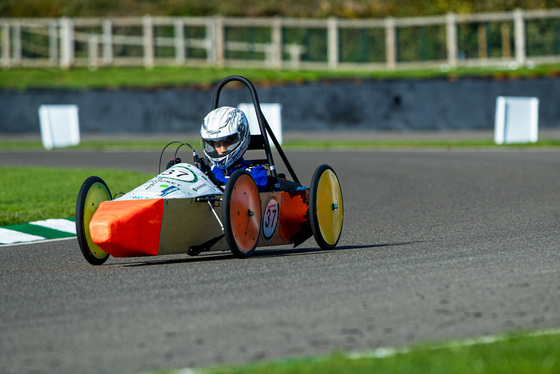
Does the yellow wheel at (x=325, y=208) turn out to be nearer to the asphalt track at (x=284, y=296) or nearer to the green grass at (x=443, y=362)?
the asphalt track at (x=284, y=296)

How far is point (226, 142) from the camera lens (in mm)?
8469

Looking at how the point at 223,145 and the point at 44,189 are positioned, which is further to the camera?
the point at 44,189

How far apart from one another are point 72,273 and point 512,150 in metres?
15.0

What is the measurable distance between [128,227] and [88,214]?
76 centimetres

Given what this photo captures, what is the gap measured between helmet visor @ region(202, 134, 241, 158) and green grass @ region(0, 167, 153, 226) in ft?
12.2

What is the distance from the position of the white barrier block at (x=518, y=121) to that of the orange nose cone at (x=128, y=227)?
53.5 feet

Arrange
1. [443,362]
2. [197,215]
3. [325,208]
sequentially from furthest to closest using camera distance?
[325,208]
[197,215]
[443,362]

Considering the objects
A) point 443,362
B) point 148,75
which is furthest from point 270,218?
point 148,75

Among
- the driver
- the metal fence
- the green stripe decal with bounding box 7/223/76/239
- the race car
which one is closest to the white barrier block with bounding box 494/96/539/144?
the metal fence

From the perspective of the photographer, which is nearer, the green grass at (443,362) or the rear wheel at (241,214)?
the green grass at (443,362)

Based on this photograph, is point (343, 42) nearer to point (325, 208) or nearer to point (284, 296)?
point (325, 208)

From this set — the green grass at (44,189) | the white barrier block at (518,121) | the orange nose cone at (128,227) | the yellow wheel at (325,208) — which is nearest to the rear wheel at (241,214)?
the orange nose cone at (128,227)

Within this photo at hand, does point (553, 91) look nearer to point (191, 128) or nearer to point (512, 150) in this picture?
point (512, 150)

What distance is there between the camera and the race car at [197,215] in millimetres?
7402
